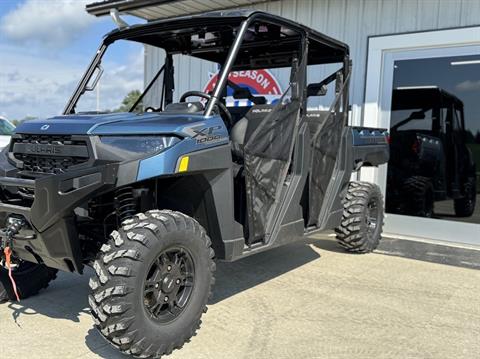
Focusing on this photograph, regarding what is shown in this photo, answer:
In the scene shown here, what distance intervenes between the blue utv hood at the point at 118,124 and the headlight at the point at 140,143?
0.04m

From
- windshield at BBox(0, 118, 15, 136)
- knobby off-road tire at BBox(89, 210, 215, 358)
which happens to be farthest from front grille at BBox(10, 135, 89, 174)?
windshield at BBox(0, 118, 15, 136)

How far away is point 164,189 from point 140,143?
1.96ft

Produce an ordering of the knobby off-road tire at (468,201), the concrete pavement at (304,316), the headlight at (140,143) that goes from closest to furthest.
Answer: the headlight at (140,143), the concrete pavement at (304,316), the knobby off-road tire at (468,201)

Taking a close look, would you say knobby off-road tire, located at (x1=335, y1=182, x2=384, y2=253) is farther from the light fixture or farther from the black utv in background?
the light fixture

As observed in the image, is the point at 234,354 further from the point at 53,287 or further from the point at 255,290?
the point at 53,287

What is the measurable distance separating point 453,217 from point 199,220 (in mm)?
4551

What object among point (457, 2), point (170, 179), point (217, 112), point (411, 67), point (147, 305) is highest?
point (457, 2)

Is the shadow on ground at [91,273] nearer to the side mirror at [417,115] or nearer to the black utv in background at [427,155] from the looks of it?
the black utv in background at [427,155]

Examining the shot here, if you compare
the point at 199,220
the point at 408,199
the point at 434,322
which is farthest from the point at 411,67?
the point at 199,220

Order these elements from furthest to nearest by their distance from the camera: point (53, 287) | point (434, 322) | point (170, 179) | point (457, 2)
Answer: point (457, 2) < point (53, 287) < point (434, 322) < point (170, 179)

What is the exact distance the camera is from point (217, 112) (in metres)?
3.68

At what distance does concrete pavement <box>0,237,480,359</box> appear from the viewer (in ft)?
10.9

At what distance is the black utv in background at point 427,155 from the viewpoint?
683cm

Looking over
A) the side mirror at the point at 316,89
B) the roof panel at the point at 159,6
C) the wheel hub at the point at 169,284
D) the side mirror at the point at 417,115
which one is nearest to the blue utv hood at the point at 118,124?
the wheel hub at the point at 169,284
